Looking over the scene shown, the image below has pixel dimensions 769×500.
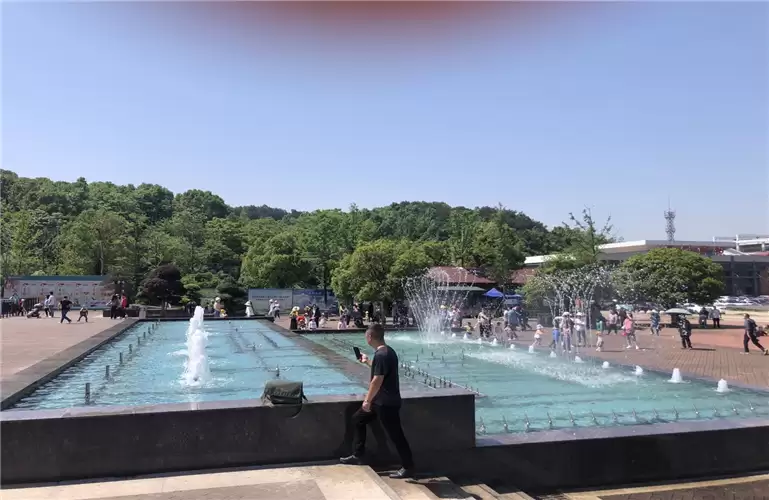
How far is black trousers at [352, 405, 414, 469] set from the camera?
526 cm

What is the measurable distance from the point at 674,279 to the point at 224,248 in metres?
47.7

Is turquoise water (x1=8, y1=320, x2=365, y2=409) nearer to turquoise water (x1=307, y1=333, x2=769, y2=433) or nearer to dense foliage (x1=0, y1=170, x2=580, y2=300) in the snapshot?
turquoise water (x1=307, y1=333, x2=769, y2=433)

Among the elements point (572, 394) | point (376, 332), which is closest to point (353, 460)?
point (376, 332)

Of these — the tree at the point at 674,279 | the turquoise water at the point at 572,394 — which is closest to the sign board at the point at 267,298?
the tree at the point at 674,279

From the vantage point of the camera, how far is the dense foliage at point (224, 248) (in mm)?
36094

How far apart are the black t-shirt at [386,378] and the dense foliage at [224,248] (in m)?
28.1

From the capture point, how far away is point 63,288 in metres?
41.3

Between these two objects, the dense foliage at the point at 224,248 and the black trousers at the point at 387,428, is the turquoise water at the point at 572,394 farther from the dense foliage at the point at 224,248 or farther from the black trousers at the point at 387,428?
the dense foliage at the point at 224,248

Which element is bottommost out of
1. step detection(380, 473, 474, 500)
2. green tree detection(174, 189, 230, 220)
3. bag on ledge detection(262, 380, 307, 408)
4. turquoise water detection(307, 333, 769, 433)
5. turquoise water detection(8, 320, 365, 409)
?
turquoise water detection(307, 333, 769, 433)

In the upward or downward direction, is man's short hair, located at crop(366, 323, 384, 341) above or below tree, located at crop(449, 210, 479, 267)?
below

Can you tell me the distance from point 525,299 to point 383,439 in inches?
1267

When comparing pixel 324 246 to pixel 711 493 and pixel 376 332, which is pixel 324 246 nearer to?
pixel 376 332

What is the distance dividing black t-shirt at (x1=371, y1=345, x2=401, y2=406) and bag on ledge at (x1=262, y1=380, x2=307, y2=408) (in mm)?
698

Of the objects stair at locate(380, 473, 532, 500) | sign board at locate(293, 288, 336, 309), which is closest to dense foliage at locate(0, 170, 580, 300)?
sign board at locate(293, 288, 336, 309)
